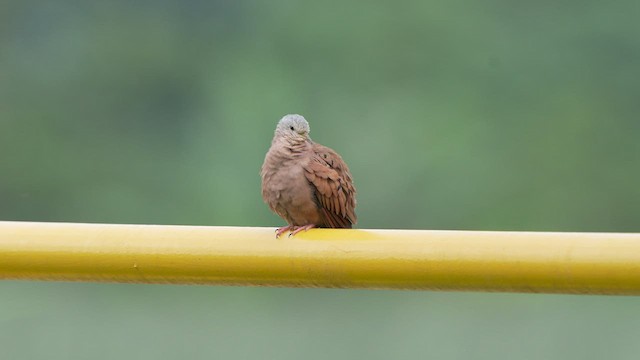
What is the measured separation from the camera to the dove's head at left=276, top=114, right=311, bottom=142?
352 cm

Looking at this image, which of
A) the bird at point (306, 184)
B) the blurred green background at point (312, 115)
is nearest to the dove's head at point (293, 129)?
the bird at point (306, 184)

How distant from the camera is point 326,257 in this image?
2.31 m

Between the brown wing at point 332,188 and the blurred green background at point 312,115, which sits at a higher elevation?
the blurred green background at point 312,115

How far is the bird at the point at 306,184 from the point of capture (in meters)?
3.36

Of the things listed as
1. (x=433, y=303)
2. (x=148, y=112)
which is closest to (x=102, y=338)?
(x=433, y=303)

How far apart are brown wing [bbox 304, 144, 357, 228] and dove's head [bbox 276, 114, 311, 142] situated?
0.08m

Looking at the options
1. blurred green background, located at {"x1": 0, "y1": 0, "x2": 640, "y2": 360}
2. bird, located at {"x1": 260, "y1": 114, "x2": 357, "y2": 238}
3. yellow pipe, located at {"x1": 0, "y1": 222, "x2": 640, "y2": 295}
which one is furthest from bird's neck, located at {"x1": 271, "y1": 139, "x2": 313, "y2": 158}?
blurred green background, located at {"x1": 0, "y1": 0, "x2": 640, "y2": 360}

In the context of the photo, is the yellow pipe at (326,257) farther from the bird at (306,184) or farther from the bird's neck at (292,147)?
the bird's neck at (292,147)

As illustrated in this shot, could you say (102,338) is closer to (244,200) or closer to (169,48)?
(244,200)

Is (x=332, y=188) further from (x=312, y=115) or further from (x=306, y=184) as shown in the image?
(x=312, y=115)

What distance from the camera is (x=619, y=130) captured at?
1266cm

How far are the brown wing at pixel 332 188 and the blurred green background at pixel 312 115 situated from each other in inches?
277

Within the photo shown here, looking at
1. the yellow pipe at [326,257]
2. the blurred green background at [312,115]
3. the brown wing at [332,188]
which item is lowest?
the yellow pipe at [326,257]

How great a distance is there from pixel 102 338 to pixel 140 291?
1893mm
